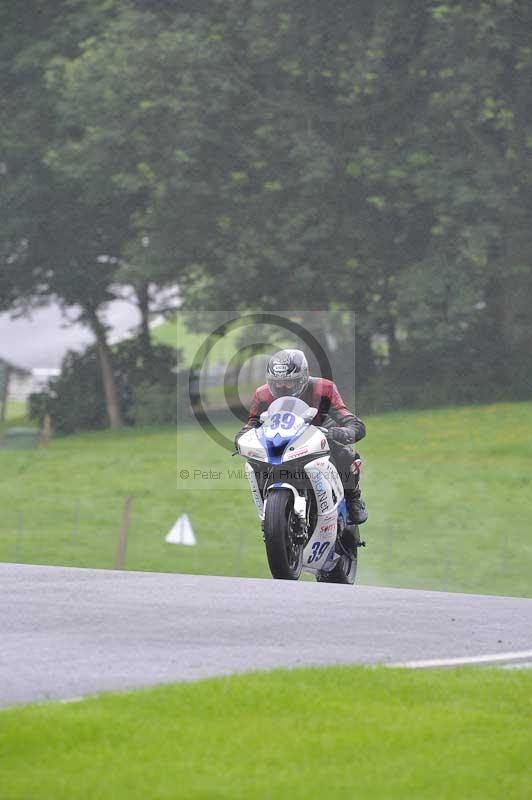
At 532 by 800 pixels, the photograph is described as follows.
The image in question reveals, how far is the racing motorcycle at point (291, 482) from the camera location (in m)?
13.8

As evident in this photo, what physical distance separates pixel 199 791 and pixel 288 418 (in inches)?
302

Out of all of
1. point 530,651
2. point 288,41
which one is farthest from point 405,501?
point 530,651

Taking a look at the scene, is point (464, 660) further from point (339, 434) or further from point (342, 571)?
point (342, 571)

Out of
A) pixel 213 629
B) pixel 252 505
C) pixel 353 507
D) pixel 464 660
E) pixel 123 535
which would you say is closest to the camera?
pixel 464 660

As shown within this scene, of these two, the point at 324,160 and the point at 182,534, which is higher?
the point at 182,534

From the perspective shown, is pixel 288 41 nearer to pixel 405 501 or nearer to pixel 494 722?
pixel 405 501

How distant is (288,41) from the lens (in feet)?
177

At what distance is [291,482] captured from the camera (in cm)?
1403

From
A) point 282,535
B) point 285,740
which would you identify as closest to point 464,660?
point 285,740

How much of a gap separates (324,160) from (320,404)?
38.9 meters

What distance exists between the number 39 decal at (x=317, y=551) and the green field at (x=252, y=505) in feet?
86.0

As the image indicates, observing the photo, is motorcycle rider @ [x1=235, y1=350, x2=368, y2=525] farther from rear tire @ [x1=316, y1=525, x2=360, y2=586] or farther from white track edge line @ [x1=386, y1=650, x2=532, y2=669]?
white track edge line @ [x1=386, y1=650, x2=532, y2=669]

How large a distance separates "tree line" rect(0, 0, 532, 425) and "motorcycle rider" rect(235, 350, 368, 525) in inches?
1424

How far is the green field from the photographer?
43906 millimetres
